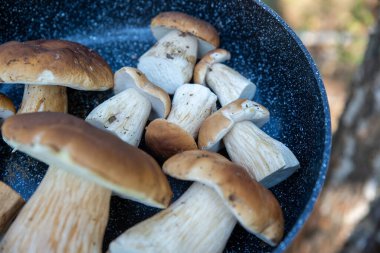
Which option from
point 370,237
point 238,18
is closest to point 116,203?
point 238,18

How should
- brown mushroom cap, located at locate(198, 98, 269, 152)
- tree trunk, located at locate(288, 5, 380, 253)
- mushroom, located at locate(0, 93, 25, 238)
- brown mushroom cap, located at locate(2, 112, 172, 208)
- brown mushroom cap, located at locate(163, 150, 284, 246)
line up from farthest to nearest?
tree trunk, located at locate(288, 5, 380, 253)
brown mushroom cap, located at locate(198, 98, 269, 152)
mushroom, located at locate(0, 93, 25, 238)
brown mushroom cap, located at locate(163, 150, 284, 246)
brown mushroom cap, located at locate(2, 112, 172, 208)

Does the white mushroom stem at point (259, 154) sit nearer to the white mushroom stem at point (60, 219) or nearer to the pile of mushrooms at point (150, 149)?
the pile of mushrooms at point (150, 149)

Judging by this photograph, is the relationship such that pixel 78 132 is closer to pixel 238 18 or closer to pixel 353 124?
pixel 238 18

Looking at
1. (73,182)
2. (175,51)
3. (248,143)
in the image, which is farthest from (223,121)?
(73,182)

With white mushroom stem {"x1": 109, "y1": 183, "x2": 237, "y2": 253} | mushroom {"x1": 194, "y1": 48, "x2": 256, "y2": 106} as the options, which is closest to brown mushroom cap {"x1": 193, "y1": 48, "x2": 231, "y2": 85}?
mushroom {"x1": 194, "y1": 48, "x2": 256, "y2": 106}

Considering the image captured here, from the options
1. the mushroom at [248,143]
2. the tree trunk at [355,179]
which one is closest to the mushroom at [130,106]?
the mushroom at [248,143]

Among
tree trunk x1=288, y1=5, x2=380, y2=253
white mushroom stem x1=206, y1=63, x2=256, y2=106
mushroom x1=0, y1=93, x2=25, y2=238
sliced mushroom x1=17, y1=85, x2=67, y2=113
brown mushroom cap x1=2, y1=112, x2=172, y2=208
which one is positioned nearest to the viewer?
brown mushroom cap x1=2, y1=112, x2=172, y2=208

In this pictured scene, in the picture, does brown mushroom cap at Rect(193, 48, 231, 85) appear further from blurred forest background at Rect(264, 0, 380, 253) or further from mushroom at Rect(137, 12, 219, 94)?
blurred forest background at Rect(264, 0, 380, 253)
